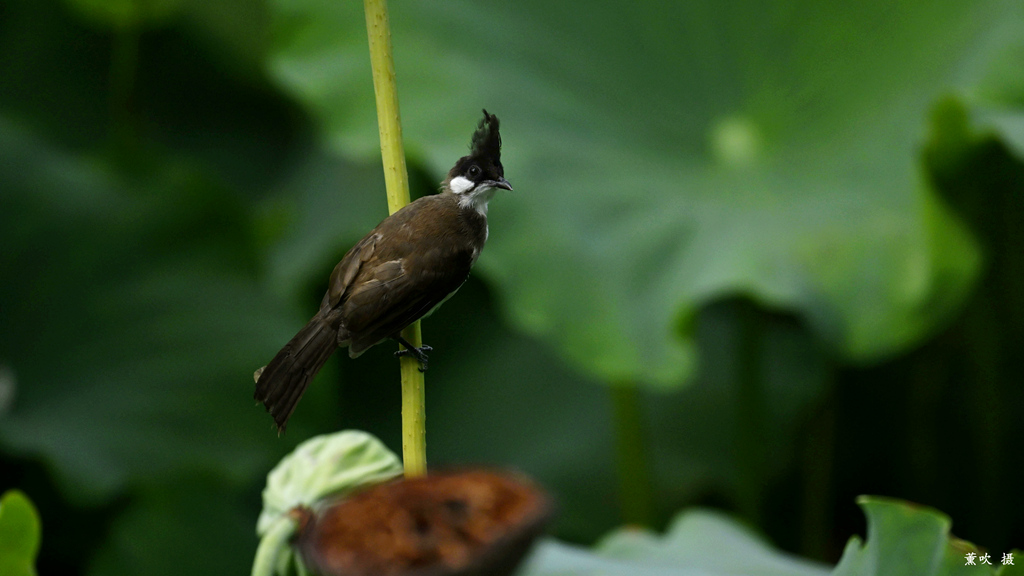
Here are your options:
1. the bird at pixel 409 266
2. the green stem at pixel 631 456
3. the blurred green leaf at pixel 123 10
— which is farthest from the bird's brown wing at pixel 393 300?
the blurred green leaf at pixel 123 10

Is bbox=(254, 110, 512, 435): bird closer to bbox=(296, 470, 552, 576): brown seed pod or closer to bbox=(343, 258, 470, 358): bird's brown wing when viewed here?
bbox=(343, 258, 470, 358): bird's brown wing

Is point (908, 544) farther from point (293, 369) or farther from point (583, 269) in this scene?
point (583, 269)

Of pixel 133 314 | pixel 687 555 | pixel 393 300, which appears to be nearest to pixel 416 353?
pixel 393 300

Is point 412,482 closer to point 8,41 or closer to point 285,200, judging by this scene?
point 285,200

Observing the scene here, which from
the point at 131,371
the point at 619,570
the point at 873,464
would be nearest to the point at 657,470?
the point at 873,464

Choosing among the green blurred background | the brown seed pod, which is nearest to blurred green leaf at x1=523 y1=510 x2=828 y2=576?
the green blurred background

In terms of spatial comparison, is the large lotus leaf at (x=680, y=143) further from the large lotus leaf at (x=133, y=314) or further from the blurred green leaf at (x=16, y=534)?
the blurred green leaf at (x=16, y=534)
